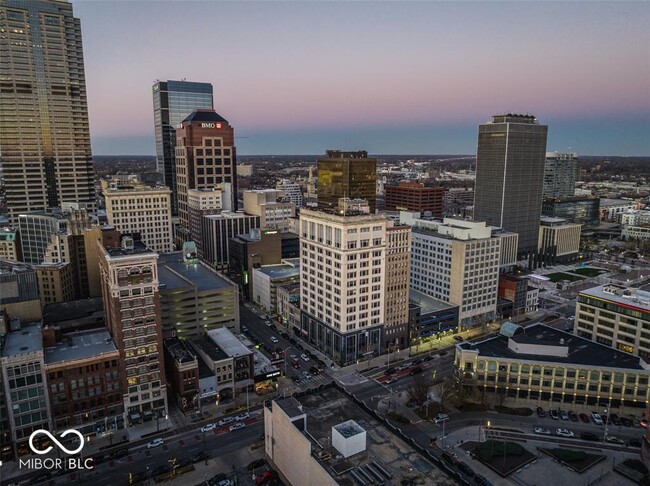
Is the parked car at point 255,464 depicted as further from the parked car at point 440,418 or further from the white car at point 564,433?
the white car at point 564,433

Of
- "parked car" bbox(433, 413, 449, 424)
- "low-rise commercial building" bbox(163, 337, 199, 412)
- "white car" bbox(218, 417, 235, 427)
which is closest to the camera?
"white car" bbox(218, 417, 235, 427)

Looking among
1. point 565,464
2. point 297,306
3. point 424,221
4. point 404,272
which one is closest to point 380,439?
point 565,464

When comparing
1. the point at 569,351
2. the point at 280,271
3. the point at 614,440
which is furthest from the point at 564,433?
the point at 280,271

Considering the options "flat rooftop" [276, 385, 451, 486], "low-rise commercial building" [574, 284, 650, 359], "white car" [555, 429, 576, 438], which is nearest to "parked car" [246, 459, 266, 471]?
"flat rooftop" [276, 385, 451, 486]

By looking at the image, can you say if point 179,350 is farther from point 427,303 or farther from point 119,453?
point 427,303

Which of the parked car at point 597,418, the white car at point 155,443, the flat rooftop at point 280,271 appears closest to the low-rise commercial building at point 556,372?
the parked car at point 597,418

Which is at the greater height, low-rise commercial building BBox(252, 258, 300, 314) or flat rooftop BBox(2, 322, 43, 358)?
flat rooftop BBox(2, 322, 43, 358)

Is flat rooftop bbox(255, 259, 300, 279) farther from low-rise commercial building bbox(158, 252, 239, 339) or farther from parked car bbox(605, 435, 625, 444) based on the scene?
parked car bbox(605, 435, 625, 444)
